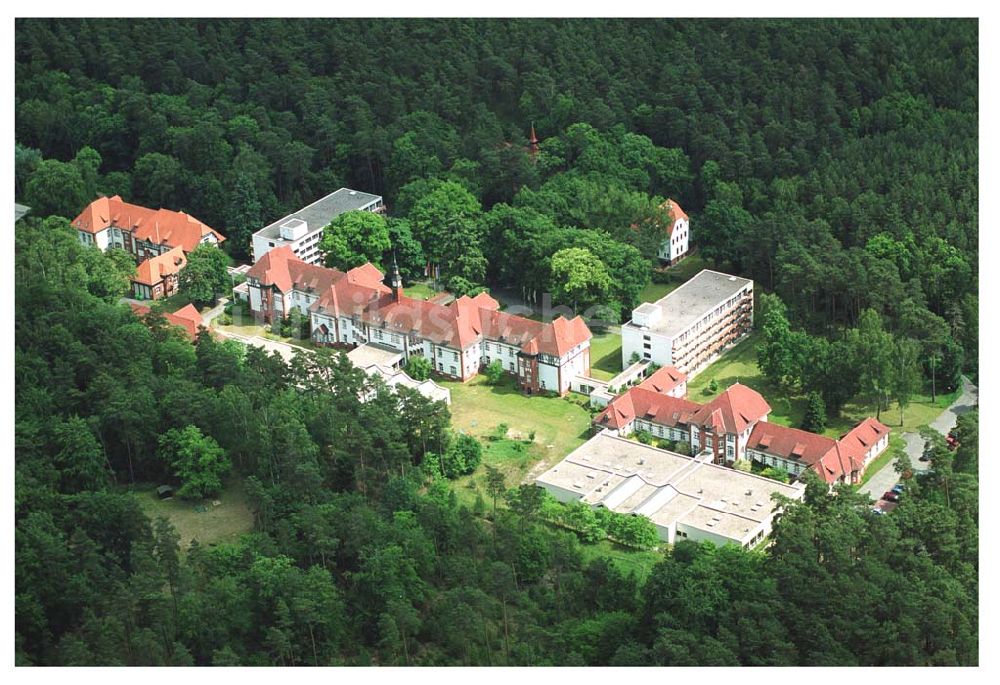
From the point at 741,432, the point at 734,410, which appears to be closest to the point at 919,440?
the point at 741,432

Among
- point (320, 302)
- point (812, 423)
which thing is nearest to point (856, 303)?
point (812, 423)

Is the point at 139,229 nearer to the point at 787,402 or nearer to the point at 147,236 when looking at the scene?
the point at 147,236

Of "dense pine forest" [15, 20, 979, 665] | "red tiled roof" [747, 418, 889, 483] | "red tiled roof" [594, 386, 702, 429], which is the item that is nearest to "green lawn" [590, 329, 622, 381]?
"dense pine forest" [15, 20, 979, 665]

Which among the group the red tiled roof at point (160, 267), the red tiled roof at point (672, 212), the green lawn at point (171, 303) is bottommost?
the green lawn at point (171, 303)

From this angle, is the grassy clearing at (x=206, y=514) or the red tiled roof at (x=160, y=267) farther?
the red tiled roof at (x=160, y=267)

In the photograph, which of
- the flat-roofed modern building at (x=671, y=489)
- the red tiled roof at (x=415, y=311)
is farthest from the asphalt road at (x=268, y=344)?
the flat-roofed modern building at (x=671, y=489)

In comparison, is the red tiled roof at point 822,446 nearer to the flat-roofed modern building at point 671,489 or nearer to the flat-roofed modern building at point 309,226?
the flat-roofed modern building at point 671,489
